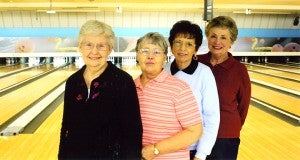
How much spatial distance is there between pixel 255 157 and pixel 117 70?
2663 mm

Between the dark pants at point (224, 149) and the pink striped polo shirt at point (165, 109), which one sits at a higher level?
the pink striped polo shirt at point (165, 109)

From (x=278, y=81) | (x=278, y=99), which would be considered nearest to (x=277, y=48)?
(x=278, y=81)

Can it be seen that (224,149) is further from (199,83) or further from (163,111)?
(163,111)

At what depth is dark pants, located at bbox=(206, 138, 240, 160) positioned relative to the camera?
6.37 feet

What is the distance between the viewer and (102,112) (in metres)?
1.44

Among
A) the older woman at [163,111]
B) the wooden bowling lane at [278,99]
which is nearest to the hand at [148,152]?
the older woman at [163,111]

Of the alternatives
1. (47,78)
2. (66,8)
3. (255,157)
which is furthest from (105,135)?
(66,8)

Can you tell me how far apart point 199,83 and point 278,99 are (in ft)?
18.3

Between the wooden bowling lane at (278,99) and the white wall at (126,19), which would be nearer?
the wooden bowling lane at (278,99)

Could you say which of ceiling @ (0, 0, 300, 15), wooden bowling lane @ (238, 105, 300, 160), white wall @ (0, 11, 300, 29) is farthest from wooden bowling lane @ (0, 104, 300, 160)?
white wall @ (0, 11, 300, 29)

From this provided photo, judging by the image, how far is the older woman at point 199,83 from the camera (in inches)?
68.6

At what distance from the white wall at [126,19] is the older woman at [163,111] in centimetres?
1308

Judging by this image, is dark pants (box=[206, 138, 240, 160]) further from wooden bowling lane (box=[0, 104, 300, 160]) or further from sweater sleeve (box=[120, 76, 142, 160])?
wooden bowling lane (box=[0, 104, 300, 160])

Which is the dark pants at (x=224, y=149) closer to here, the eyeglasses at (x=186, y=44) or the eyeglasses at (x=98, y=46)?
the eyeglasses at (x=186, y=44)
